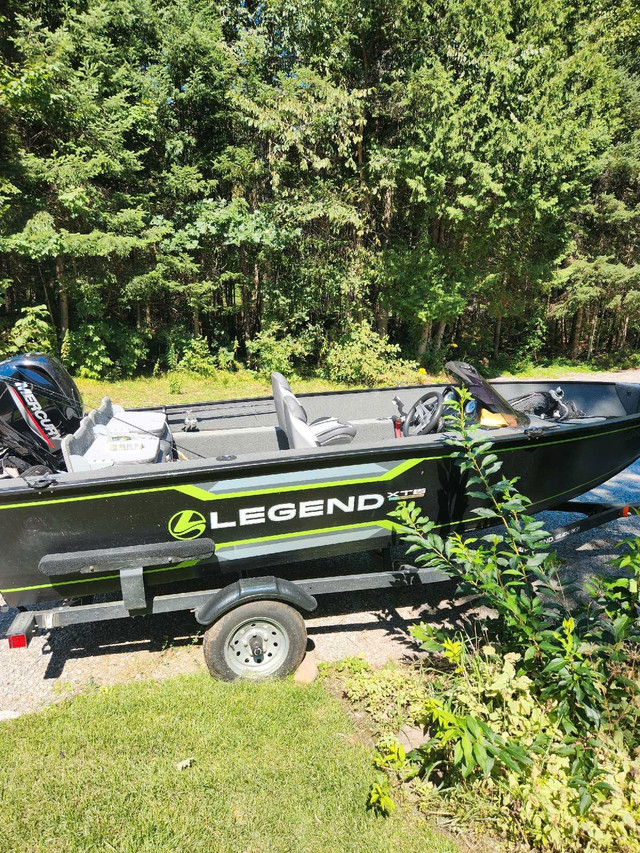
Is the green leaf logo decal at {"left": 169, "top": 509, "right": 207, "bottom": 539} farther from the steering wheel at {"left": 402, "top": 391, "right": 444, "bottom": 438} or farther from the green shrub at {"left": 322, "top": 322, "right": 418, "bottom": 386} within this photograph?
the green shrub at {"left": 322, "top": 322, "right": 418, "bottom": 386}

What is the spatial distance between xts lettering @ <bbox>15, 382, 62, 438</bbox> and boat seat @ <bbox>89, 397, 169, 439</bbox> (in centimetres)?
27

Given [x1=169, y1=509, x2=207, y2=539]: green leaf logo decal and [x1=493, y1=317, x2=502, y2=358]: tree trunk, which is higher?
[x1=169, y1=509, x2=207, y2=539]: green leaf logo decal

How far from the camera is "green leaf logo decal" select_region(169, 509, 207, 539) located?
9.45 feet

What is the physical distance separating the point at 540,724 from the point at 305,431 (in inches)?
82.2

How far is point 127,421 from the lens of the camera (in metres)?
4.11

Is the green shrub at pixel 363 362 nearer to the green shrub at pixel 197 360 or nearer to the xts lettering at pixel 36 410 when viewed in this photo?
the green shrub at pixel 197 360

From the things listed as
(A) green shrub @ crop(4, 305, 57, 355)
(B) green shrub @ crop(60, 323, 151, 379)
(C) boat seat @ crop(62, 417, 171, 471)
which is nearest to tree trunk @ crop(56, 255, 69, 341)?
(B) green shrub @ crop(60, 323, 151, 379)

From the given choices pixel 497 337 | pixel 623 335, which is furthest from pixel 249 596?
pixel 623 335

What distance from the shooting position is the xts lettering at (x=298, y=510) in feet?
9.75

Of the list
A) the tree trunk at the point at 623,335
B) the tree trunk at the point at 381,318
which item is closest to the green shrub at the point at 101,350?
the tree trunk at the point at 381,318

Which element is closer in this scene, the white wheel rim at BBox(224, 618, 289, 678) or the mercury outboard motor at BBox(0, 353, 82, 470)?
the white wheel rim at BBox(224, 618, 289, 678)

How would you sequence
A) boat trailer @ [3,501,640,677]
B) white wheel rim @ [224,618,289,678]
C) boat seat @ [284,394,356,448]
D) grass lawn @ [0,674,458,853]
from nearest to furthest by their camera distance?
grass lawn @ [0,674,458,853]
boat trailer @ [3,501,640,677]
white wheel rim @ [224,618,289,678]
boat seat @ [284,394,356,448]

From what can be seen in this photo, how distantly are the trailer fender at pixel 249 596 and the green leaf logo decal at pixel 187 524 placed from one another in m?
0.41

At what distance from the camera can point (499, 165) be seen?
10.7 meters
